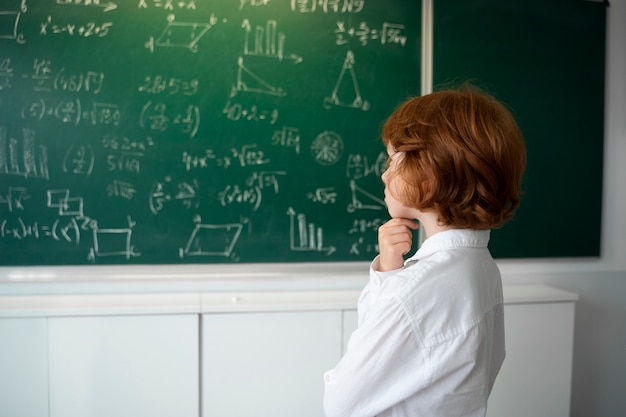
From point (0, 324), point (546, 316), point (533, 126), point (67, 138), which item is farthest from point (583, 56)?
point (0, 324)

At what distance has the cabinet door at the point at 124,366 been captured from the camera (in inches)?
95.2

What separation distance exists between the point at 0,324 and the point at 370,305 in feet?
6.95

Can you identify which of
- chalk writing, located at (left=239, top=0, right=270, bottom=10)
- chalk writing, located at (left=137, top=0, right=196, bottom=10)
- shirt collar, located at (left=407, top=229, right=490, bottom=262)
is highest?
chalk writing, located at (left=239, top=0, right=270, bottom=10)

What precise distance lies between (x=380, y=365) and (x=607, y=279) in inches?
111

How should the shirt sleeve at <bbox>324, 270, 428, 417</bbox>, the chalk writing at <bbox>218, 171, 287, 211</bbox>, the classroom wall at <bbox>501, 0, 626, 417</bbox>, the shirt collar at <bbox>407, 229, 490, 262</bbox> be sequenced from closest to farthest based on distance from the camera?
1. the shirt sleeve at <bbox>324, 270, 428, 417</bbox>
2. the shirt collar at <bbox>407, 229, 490, 262</bbox>
3. the chalk writing at <bbox>218, 171, 287, 211</bbox>
4. the classroom wall at <bbox>501, 0, 626, 417</bbox>

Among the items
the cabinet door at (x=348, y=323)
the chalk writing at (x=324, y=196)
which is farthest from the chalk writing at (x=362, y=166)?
the cabinet door at (x=348, y=323)

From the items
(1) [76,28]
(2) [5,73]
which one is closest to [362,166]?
(1) [76,28]

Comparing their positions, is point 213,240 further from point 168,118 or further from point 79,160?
point 79,160

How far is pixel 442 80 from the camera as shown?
9.53 feet

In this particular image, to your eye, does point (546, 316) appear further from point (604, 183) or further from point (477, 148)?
point (477, 148)

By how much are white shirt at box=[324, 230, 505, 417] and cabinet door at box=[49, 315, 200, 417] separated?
163 cm

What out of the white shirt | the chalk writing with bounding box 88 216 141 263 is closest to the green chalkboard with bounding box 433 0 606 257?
the chalk writing with bounding box 88 216 141 263

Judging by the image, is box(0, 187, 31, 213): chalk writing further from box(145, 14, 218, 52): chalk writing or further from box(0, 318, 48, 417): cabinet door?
box(145, 14, 218, 52): chalk writing

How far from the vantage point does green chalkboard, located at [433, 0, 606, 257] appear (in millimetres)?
2934
